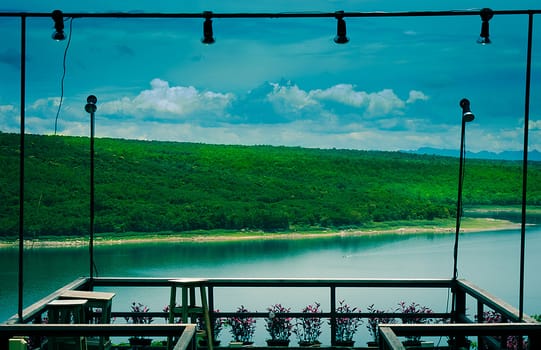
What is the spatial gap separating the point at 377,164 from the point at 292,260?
52.9ft

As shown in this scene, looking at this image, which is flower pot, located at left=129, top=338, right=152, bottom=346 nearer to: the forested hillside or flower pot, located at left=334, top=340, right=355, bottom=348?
flower pot, located at left=334, top=340, right=355, bottom=348

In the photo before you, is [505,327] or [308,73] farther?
[308,73]

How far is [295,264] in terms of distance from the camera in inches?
1261

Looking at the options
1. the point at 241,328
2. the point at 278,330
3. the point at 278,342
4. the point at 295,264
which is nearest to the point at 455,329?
the point at 278,342

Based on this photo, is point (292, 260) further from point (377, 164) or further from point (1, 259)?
point (377, 164)

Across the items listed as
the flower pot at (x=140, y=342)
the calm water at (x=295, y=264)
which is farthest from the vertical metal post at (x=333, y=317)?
the calm water at (x=295, y=264)

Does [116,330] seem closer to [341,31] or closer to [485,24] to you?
→ [341,31]

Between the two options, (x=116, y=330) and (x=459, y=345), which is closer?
(x=116, y=330)

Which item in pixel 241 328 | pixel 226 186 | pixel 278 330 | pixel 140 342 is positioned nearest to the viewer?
pixel 140 342

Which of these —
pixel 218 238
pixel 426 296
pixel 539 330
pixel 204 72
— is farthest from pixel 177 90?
pixel 539 330

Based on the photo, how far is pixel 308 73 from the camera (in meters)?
55.4

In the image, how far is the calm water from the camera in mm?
26503

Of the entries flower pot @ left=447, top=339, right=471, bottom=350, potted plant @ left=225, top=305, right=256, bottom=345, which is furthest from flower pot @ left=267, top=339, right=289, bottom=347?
flower pot @ left=447, top=339, right=471, bottom=350

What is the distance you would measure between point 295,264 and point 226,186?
11.3 meters
